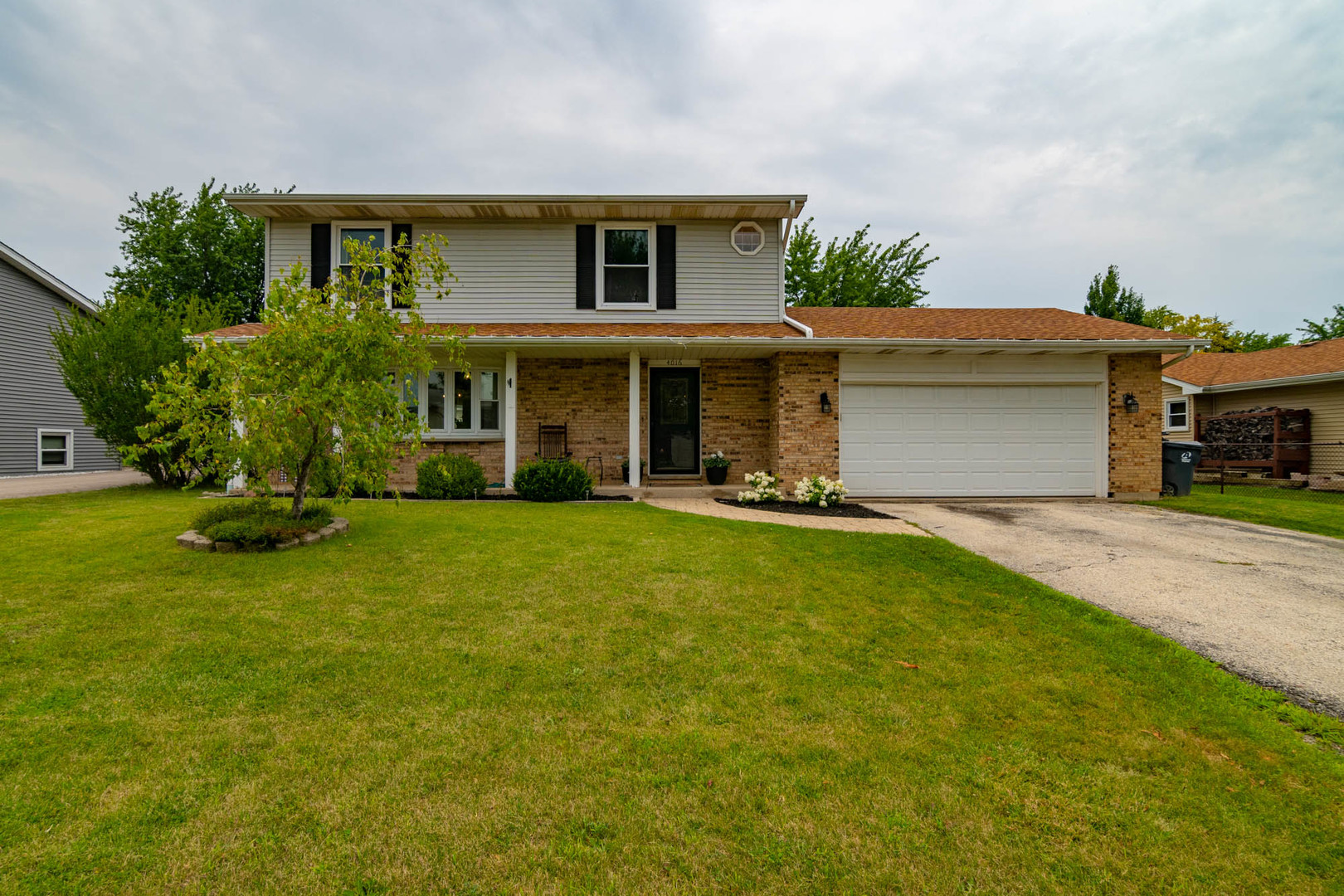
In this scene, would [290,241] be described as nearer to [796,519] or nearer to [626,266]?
[626,266]

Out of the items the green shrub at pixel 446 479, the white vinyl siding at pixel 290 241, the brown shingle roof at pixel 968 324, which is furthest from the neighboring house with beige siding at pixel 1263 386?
the white vinyl siding at pixel 290 241

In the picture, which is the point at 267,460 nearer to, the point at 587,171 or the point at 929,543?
the point at 929,543

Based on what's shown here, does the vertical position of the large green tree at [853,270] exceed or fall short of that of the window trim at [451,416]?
it exceeds it

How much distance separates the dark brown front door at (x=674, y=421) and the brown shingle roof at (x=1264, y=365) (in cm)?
1488

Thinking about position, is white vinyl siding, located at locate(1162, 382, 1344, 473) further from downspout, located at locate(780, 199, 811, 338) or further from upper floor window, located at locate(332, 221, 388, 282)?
upper floor window, located at locate(332, 221, 388, 282)

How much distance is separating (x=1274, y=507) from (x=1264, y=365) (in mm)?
9633

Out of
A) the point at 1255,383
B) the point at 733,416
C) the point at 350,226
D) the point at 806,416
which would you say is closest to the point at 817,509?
the point at 806,416

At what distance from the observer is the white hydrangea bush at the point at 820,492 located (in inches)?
352

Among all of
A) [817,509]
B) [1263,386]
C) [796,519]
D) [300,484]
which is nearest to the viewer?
[300,484]

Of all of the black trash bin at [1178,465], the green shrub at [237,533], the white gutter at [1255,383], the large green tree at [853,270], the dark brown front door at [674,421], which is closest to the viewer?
the green shrub at [237,533]

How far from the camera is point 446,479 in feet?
29.9

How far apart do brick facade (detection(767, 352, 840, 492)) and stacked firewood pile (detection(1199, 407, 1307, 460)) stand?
12.5 m

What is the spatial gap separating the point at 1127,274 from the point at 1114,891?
30.2 meters

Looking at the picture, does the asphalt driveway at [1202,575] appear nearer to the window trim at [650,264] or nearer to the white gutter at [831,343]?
the white gutter at [831,343]
